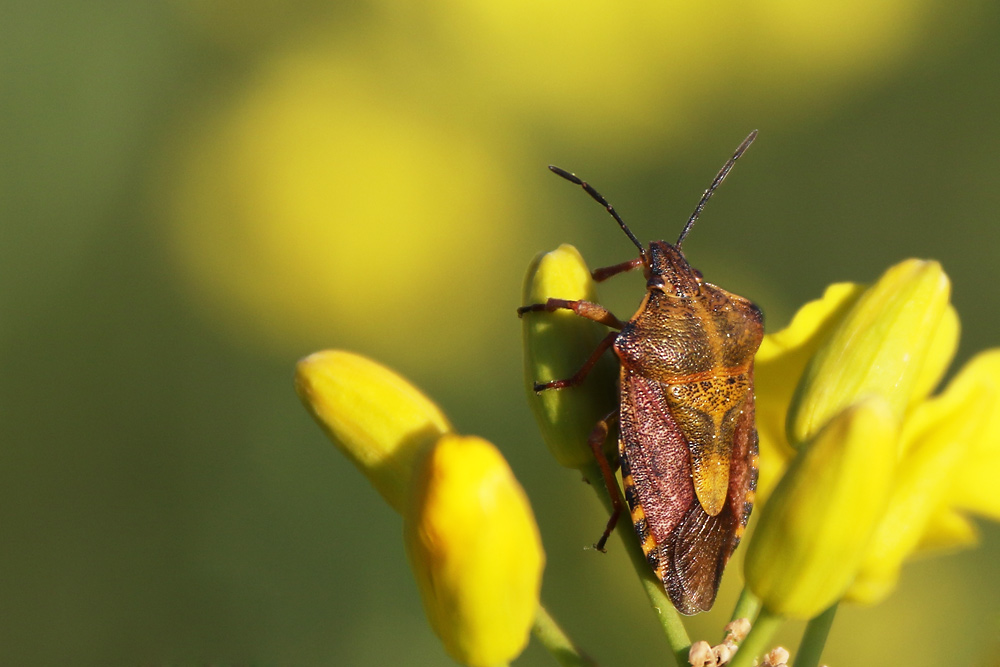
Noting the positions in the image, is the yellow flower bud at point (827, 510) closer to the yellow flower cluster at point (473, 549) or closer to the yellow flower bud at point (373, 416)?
the yellow flower cluster at point (473, 549)

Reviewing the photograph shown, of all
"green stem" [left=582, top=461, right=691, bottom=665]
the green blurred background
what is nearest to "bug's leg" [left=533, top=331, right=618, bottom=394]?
"green stem" [left=582, top=461, right=691, bottom=665]

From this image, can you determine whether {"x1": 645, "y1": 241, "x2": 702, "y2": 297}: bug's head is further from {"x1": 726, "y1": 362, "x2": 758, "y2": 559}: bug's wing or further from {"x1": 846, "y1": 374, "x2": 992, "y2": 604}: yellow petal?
{"x1": 846, "y1": 374, "x2": 992, "y2": 604}: yellow petal

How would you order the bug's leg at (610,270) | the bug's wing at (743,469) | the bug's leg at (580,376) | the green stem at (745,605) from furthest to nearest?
the bug's leg at (610,270), the bug's wing at (743,469), the bug's leg at (580,376), the green stem at (745,605)

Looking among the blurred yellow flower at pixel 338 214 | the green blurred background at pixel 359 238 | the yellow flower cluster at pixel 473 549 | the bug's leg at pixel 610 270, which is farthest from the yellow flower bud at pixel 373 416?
the blurred yellow flower at pixel 338 214

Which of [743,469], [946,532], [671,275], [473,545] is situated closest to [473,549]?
[473,545]

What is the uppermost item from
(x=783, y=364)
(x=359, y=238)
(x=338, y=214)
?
(x=783, y=364)

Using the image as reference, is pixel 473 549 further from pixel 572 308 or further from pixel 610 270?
pixel 610 270
